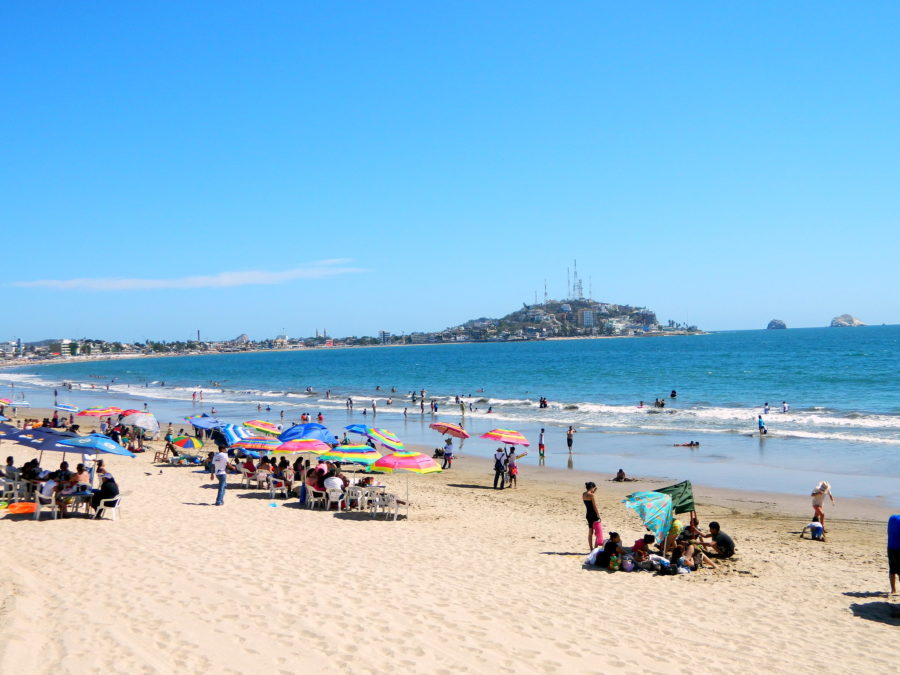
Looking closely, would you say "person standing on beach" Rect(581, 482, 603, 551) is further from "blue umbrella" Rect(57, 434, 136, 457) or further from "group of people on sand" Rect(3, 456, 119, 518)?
"blue umbrella" Rect(57, 434, 136, 457)

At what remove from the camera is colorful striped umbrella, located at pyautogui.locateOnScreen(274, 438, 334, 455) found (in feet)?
53.4

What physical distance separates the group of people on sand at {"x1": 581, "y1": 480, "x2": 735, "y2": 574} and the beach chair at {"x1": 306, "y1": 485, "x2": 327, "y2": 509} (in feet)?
20.7

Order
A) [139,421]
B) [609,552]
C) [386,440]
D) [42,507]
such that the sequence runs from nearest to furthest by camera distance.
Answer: [609,552], [42,507], [386,440], [139,421]

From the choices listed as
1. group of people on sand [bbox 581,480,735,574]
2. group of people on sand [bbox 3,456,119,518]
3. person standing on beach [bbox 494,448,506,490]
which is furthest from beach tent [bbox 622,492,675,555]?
group of people on sand [bbox 3,456,119,518]

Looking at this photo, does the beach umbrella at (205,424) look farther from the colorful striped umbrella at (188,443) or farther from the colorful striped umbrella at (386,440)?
the colorful striped umbrella at (386,440)

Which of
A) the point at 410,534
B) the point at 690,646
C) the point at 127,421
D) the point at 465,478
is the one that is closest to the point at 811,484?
the point at 465,478

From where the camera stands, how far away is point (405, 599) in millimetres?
8344

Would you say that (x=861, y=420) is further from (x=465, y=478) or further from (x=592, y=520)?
(x=592, y=520)

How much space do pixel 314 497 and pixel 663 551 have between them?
25.3 ft

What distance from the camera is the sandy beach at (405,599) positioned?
21.6 feet

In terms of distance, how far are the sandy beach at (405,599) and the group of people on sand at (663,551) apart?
0.84 ft

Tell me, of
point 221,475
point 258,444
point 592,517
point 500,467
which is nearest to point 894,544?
point 592,517

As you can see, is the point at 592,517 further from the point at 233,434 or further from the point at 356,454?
the point at 233,434

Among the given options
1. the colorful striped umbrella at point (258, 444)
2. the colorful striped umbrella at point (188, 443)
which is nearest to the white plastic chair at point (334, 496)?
the colorful striped umbrella at point (258, 444)
